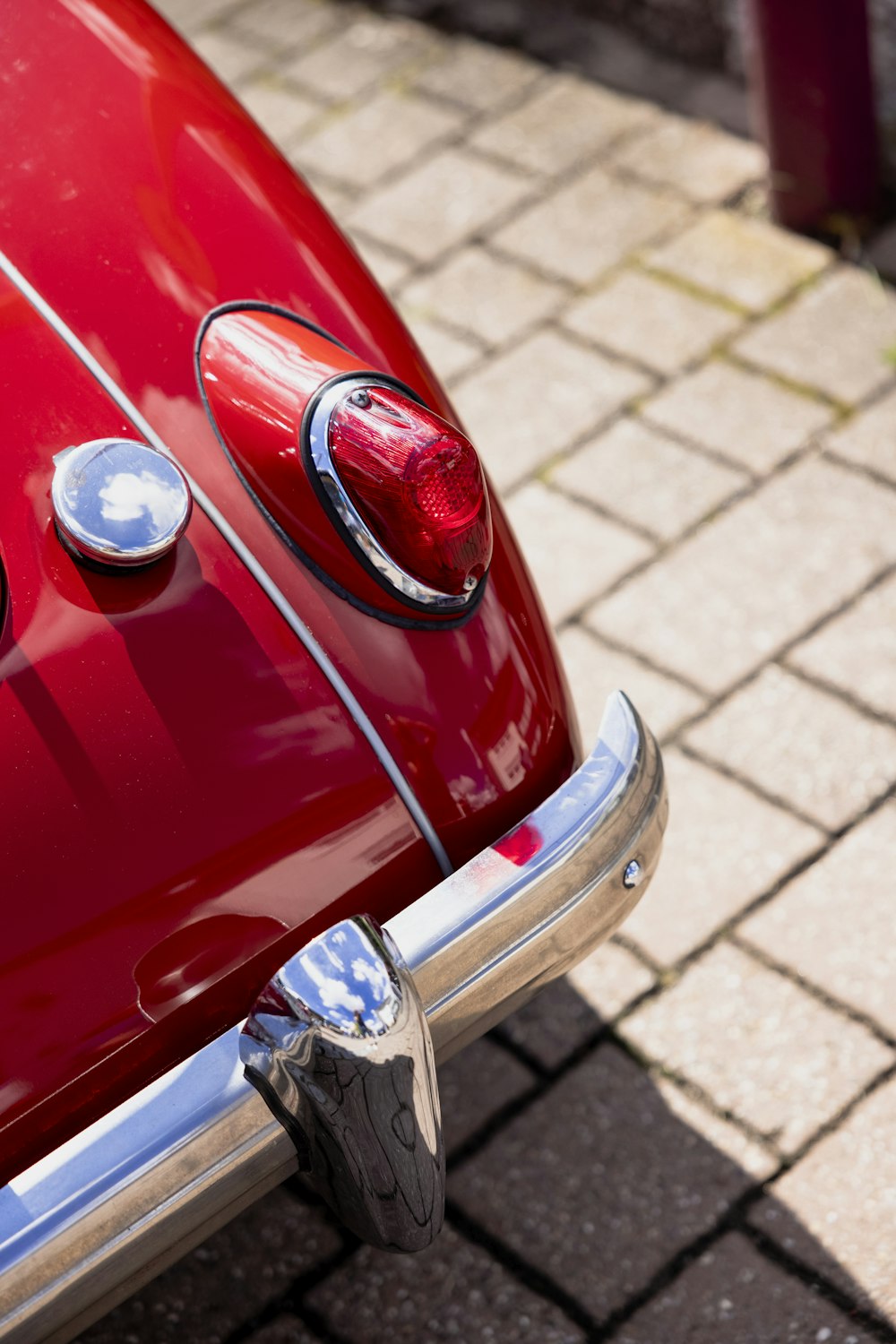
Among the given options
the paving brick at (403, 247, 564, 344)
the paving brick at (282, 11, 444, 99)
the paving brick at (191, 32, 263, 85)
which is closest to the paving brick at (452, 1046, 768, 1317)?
the paving brick at (403, 247, 564, 344)

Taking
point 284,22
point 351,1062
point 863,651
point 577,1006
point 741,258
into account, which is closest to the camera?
point 351,1062

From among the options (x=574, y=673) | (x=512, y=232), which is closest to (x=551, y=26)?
(x=512, y=232)

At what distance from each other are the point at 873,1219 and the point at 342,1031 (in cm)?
96

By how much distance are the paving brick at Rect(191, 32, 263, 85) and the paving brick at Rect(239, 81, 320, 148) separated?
94 mm

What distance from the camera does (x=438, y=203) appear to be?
3965mm

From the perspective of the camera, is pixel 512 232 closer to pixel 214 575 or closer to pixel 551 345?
pixel 551 345

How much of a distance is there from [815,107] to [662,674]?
1.45 meters

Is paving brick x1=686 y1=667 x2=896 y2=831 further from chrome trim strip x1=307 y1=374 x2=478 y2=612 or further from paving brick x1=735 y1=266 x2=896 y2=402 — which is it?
chrome trim strip x1=307 y1=374 x2=478 y2=612

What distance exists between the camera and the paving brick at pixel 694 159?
3.87 meters

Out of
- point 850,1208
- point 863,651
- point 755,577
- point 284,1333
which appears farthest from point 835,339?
point 284,1333

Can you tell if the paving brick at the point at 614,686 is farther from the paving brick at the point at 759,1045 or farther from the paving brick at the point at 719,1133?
the paving brick at the point at 719,1133

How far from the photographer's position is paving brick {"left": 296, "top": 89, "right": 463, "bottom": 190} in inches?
162

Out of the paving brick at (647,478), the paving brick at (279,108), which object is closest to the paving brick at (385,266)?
the paving brick at (279,108)

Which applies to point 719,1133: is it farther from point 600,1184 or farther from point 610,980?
point 610,980
